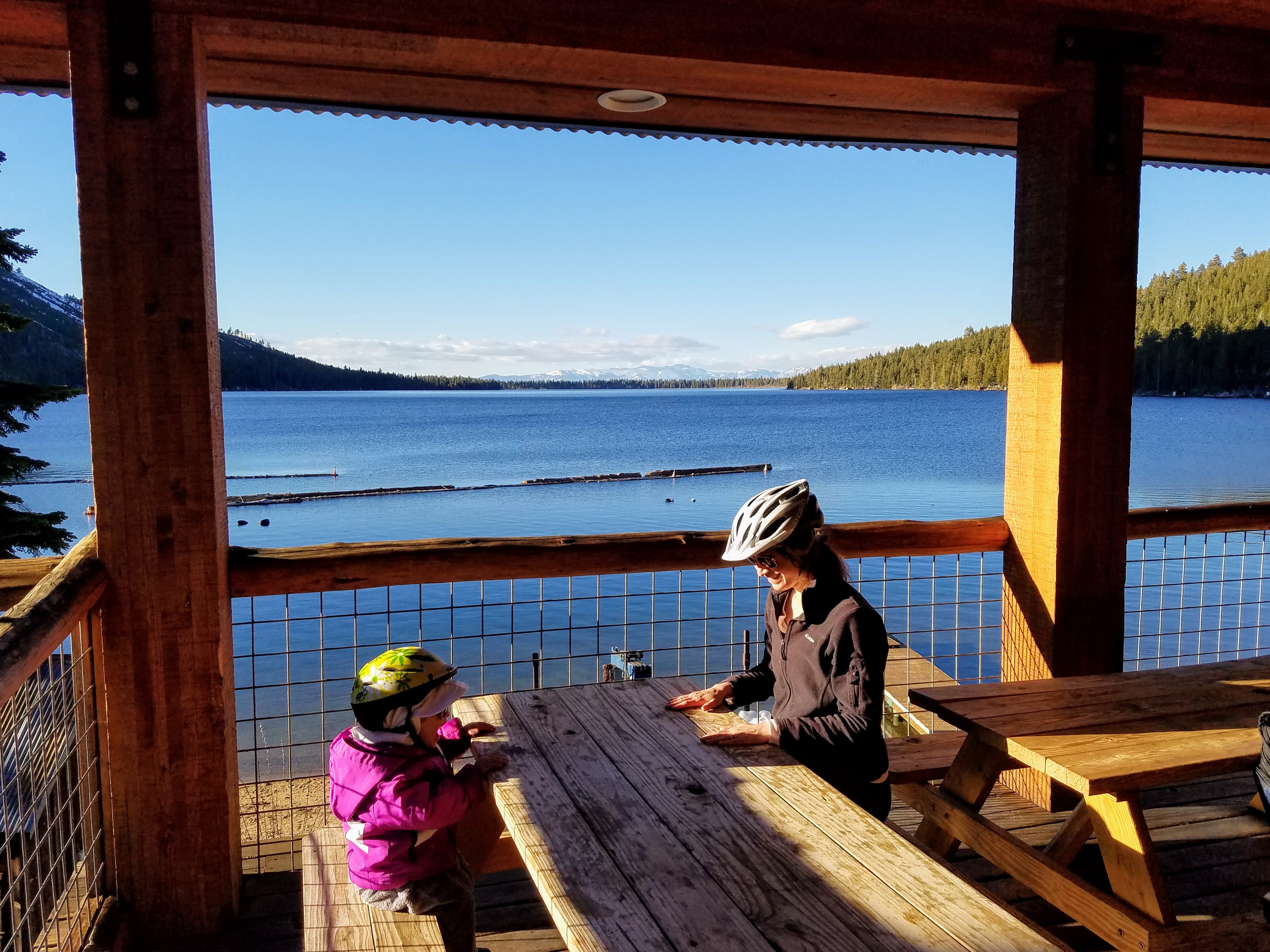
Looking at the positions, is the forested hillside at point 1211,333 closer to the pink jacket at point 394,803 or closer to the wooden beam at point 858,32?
the wooden beam at point 858,32

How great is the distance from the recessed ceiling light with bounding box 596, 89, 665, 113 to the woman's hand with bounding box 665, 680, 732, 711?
2.28 meters

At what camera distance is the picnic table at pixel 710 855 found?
1.32 metres

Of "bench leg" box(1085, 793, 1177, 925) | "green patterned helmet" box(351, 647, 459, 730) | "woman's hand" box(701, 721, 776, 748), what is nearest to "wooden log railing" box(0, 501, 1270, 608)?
"green patterned helmet" box(351, 647, 459, 730)

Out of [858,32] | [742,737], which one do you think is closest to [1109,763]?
[742,737]

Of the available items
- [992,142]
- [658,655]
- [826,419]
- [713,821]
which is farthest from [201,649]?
[826,419]

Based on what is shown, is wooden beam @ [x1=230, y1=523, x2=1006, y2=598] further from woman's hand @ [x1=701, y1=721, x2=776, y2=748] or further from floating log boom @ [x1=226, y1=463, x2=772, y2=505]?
floating log boom @ [x1=226, y1=463, x2=772, y2=505]

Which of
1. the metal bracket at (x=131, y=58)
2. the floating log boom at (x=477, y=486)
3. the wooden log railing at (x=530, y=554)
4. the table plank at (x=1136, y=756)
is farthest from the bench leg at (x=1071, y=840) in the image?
the floating log boom at (x=477, y=486)

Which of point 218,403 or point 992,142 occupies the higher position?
point 992,142

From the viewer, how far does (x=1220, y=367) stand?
10219cm

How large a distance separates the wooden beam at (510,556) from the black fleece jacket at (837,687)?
2.15ft

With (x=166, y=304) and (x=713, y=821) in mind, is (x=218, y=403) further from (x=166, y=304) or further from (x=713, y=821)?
(x=713, y=821)

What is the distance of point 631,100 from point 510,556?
1859 millimetres

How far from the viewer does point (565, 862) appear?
159 centimetres

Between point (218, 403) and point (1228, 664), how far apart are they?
3338 mm
